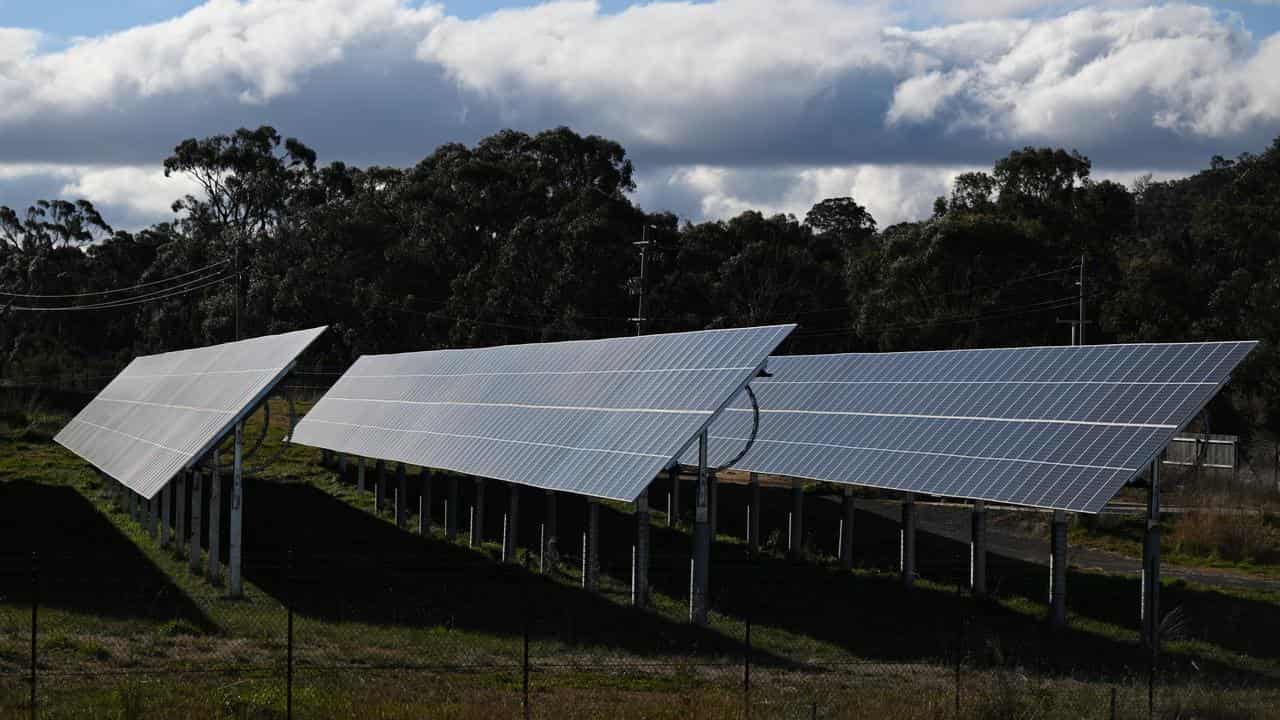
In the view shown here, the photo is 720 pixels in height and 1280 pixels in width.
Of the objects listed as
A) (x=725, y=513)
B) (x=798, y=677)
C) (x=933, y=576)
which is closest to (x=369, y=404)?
(x=725, y=513)

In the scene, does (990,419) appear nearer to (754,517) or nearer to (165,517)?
(754,517)

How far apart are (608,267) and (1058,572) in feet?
177

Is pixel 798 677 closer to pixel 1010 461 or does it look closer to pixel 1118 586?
pixel 1010 461

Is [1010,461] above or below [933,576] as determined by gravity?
above

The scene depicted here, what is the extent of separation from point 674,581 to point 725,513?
1328 centimetres

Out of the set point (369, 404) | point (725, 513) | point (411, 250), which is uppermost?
point (411, 250)

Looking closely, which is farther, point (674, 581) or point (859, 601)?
point (674, 581)

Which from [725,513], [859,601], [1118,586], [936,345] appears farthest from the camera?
[936,345]

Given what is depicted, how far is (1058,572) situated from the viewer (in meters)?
25.2

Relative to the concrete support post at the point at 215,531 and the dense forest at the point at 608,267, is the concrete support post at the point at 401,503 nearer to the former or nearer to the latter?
the concrete support post at the point at 215,531

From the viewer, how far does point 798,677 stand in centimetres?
1991

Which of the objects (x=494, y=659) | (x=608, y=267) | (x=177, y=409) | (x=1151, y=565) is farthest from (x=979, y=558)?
(x=608, y=267)

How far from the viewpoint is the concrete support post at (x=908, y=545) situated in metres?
29.4

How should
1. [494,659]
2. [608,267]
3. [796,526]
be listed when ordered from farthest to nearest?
[608,267]
[796,526]
[494,659]
